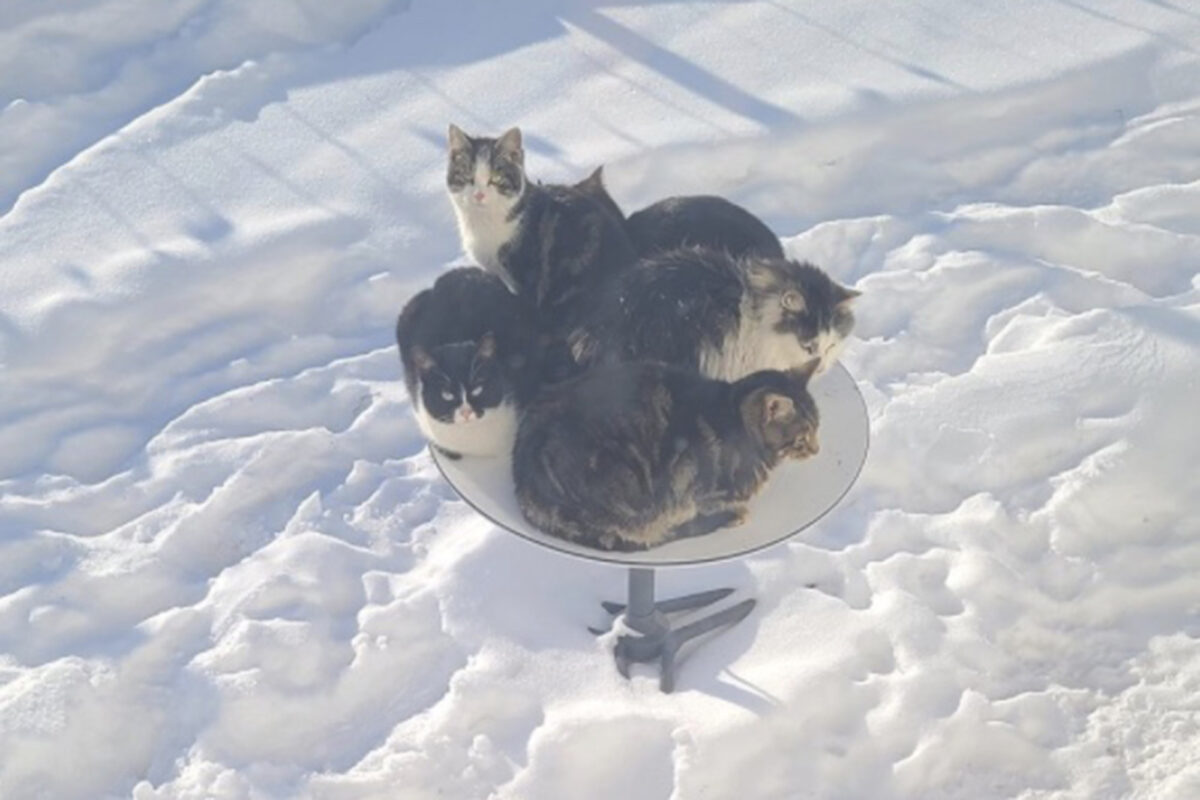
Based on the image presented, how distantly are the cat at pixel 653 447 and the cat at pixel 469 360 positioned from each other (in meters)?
0.19

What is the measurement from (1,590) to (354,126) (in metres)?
2.48

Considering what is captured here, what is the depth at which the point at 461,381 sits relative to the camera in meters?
2.90

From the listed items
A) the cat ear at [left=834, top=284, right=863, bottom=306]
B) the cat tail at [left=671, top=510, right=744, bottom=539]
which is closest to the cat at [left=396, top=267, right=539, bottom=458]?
the cat tail at [left=671, top=510, right=744, bottom=539]

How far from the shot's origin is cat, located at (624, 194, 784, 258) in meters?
3.30

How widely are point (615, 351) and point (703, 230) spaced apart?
50 centimetres

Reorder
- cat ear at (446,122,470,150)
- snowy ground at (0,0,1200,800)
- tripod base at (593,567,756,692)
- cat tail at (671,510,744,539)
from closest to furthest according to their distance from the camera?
cat tail at (671,510,744,539) < snowy ground at (0,0,1200,800) < tripod base at (593,567,756,692) < cat ear at (446,122,470,150)

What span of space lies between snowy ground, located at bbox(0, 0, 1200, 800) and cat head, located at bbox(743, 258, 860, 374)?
86 cm

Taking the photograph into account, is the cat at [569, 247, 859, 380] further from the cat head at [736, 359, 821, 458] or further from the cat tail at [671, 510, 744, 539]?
the cat tail at [671, 510, 744, 539]

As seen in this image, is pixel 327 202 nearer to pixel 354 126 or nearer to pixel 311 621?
pixel 354 126

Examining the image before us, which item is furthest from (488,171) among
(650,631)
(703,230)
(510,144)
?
(650,631)

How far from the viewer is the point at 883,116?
5207 mm

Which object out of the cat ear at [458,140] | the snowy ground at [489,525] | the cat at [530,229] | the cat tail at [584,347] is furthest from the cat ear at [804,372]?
the cat ear at [458,140]

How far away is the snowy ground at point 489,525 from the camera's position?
3.22m

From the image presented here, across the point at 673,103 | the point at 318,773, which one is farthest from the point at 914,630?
the point at 673,103
